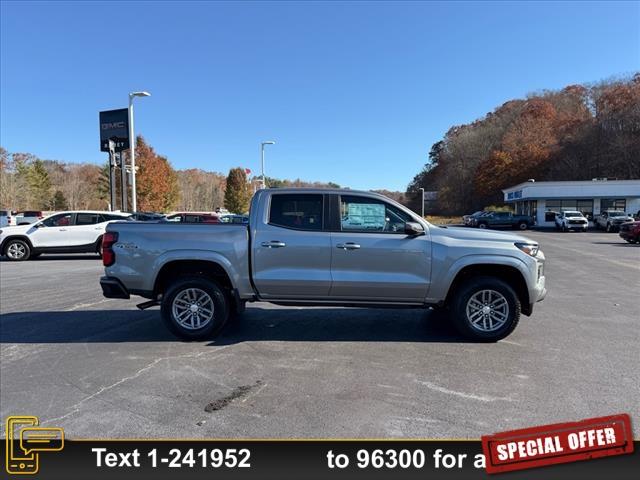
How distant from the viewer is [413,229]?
5.27m

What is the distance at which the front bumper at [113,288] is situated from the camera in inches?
220

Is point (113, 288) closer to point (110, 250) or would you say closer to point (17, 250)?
point (110, 250)

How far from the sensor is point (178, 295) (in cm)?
553

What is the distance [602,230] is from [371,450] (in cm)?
4473

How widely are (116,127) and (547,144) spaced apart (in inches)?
2742

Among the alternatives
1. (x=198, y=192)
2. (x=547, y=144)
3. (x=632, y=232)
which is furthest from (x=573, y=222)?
(x=198, y=192)

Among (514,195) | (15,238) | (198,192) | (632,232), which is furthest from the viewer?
(198,192)

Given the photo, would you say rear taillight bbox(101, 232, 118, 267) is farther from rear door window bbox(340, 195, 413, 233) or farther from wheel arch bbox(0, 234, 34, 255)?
wheel arch bbox(0, 234, 34, 255)

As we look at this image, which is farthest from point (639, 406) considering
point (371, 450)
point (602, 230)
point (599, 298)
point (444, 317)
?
point (602, 230)

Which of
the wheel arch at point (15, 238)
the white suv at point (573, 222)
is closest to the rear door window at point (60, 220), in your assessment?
the wheel arch at point (15, 238)

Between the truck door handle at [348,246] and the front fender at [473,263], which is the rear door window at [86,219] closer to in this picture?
the truck door handle at [348,246]

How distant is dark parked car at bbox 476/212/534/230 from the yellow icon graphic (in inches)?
1712

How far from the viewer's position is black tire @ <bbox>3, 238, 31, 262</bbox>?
15.3 meters

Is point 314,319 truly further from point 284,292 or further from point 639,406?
point 639,406
